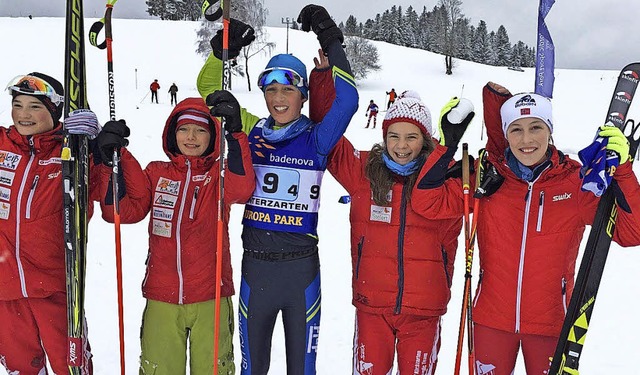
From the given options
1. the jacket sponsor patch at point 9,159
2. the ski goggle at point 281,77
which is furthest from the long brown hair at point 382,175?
the jacket sponsor patch at point 9,159

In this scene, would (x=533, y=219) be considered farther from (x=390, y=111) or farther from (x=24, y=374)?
(x=24, y=374)

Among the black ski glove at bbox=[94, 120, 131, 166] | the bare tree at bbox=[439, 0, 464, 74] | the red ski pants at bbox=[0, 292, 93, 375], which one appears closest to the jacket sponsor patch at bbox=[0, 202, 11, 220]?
the red ski pants at bbox=[0, 292, 93, 375]

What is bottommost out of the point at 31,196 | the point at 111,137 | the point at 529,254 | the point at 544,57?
the point at 529,254

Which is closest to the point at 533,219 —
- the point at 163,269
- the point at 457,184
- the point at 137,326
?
the point at 457,184

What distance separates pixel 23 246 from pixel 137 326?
1662 mm

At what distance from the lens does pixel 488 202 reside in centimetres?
279

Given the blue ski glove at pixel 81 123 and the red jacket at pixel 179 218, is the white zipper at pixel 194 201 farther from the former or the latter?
the blue ski glove at pixel 81 123

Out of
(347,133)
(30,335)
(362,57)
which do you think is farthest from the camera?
(362,57)

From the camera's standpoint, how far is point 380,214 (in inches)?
114

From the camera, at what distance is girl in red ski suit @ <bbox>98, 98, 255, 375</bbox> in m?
2.94

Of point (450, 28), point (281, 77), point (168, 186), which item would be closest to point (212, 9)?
point (281, 77)

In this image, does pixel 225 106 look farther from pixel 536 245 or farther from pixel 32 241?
pixel 536 245

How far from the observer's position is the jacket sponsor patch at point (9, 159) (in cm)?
293

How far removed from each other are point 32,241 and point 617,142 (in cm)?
304
